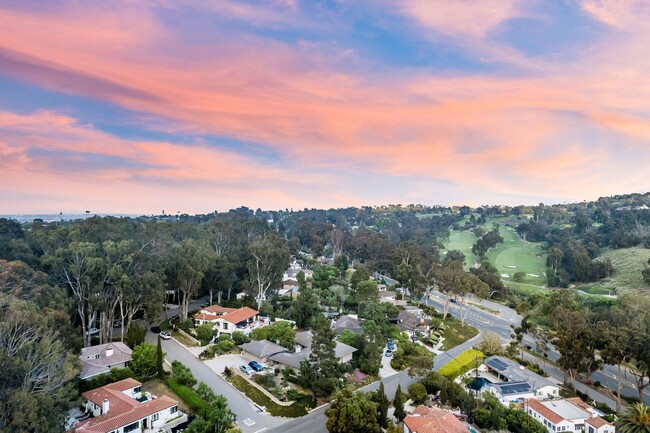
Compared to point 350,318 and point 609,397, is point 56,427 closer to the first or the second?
point 350,318

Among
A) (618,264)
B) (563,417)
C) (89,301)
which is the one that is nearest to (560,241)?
(618,264)

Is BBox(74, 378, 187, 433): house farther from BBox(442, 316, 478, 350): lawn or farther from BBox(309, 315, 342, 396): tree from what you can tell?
BBox(442, 316, 478, 350): lawn

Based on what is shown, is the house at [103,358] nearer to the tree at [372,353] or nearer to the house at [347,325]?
the tree at [372,353]

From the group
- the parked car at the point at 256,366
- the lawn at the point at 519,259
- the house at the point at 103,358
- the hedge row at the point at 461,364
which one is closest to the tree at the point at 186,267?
the house at the point at 103,358

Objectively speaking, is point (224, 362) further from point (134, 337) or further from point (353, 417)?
point (353, 417)

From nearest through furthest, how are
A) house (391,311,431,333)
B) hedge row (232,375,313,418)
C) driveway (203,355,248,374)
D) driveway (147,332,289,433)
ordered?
driveway (147,332,289,433) → hedge row (232,375,313,418) → driveway (203,355,248,374) → house (391,311,431,333)

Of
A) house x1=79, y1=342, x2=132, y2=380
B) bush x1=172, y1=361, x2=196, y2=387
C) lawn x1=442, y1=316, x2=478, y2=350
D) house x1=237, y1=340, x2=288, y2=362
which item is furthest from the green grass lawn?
house x1=79, y1=342, x2=132, y2=380
